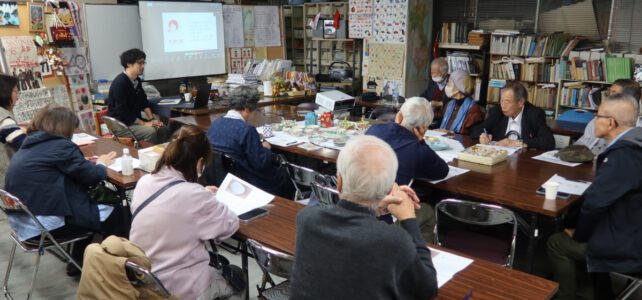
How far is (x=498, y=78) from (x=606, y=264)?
4872 millimetres

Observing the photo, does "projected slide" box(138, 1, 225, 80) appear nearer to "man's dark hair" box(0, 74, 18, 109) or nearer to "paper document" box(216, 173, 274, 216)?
"man's dark hair" box(0, 74, 18, 109)

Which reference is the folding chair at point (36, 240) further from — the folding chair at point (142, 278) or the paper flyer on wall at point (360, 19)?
the paper flyer on wall at point (360, 19)

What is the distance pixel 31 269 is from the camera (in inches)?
140

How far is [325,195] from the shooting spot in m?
2.81

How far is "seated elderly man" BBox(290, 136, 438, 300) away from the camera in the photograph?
1408 mm

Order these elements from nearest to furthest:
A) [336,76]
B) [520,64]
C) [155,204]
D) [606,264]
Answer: [155,204]
[606,264]
[520,64]
[336,76]

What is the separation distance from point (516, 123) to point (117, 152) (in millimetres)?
3239

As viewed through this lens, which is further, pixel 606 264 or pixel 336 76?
pixel 336 76

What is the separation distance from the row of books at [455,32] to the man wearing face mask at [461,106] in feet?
8.68

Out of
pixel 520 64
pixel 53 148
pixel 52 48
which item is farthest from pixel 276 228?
pixel 520 64

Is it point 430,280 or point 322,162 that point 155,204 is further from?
point 322,162

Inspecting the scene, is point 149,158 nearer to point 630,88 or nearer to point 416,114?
point 416,114

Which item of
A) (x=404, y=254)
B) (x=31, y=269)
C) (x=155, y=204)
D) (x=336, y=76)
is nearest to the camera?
(x=404, y=254)

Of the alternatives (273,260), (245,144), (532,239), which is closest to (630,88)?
(532,239)
